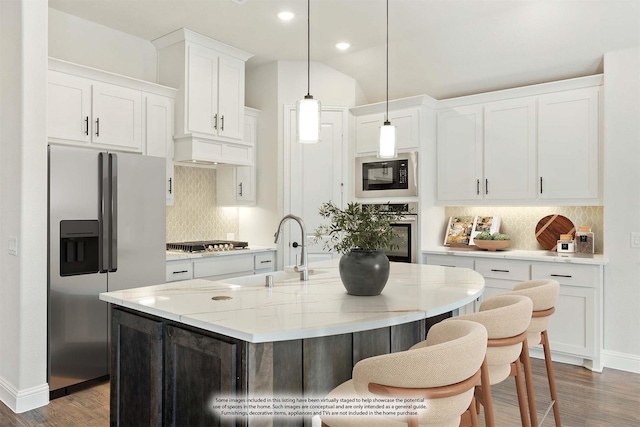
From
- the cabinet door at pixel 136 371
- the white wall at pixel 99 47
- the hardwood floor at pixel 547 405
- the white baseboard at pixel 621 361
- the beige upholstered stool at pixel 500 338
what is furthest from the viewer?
the white wall at pixel 99 47

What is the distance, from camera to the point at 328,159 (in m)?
4.89

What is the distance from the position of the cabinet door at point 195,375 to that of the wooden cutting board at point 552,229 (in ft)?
11.9

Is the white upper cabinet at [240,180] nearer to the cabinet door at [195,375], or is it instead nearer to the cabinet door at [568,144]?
the cabinet door at [568,144]

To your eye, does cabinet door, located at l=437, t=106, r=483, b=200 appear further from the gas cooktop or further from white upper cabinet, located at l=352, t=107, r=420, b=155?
the gas cooktop

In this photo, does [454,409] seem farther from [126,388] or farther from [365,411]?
[126,388]

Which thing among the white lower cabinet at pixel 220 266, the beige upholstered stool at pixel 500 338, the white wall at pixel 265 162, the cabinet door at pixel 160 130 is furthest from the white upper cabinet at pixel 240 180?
the beige upholstered stool at pixel 500 338

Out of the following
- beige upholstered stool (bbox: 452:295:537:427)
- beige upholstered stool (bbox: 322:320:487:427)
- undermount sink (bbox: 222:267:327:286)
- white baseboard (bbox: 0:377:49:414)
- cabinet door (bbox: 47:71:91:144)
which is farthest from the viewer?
cabinet door (bbox: 47:71:91:144)

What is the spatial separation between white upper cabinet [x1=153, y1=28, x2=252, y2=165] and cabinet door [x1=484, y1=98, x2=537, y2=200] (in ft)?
8.05

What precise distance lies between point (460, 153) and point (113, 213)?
321 centimetres

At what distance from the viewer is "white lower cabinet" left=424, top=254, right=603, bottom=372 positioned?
362 centimetres

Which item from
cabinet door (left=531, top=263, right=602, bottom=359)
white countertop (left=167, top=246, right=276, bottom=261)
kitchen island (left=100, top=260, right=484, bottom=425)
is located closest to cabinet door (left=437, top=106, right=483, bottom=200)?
cabinet door (left=531, top=263, right=602, bottom=359)

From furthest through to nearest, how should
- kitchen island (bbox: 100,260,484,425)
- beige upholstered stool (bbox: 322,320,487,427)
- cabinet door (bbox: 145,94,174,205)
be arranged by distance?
1. cabinet door (bbox: 145,94,174,205)
2. kitchen island (bbox: 100,260,484,425)
3. beige upholstered stool (bbox: 322,320,487,427)

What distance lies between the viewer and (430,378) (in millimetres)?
1298

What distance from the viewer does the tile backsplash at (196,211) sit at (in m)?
4.62
